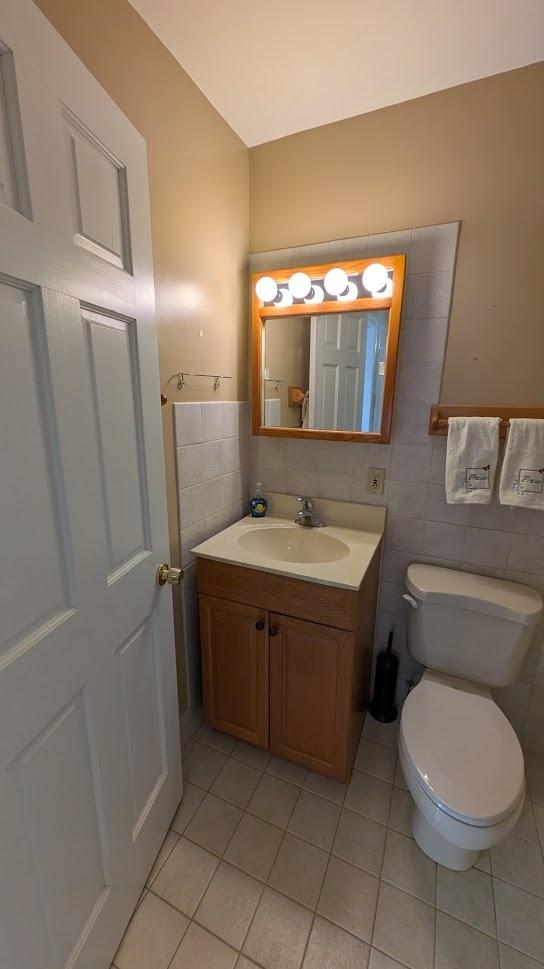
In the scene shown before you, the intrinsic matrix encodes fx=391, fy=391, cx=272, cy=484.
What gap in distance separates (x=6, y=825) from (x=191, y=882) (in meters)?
0.84

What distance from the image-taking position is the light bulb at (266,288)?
154 centimetres

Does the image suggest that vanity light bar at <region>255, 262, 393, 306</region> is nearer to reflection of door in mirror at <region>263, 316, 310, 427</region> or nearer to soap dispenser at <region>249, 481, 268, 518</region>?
reflection of door in mirror at <region>263, 316, 310, 427</region>

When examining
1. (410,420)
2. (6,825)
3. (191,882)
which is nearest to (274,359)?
(410,420)

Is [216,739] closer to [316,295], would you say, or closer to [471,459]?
[471,459]

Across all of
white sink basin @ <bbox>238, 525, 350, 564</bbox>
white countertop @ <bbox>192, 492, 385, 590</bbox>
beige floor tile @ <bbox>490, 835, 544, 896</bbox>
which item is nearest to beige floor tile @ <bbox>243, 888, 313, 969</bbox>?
beige floor tile @ <bbox>490, 835, 544, 896</bbox>

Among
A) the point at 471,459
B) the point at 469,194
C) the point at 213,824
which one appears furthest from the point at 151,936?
the point at 469,194

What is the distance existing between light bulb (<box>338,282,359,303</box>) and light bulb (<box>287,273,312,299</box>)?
13 cm

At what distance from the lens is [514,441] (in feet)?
4.13

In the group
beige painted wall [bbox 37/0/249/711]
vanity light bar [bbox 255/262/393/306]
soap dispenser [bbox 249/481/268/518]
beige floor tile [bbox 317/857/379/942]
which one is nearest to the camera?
beige painted wall [bbox 37/0/249/711]

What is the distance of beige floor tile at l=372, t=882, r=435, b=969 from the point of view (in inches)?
39.7

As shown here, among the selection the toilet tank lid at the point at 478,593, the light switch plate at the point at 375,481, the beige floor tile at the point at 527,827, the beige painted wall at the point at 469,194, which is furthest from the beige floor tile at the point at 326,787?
the beige painted wall at the point at 469,194

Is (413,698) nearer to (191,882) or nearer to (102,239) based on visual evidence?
(191,882)

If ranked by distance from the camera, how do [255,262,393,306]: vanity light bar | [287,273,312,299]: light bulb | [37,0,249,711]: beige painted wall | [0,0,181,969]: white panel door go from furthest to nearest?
[287,273,312,299]: light bulb
[255,262,393,306]: vanity light bar
[37,0,249,711]: beige painted wall
[0,0,181,969]: white panel door

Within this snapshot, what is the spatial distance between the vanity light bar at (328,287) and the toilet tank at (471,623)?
1.06 meters
